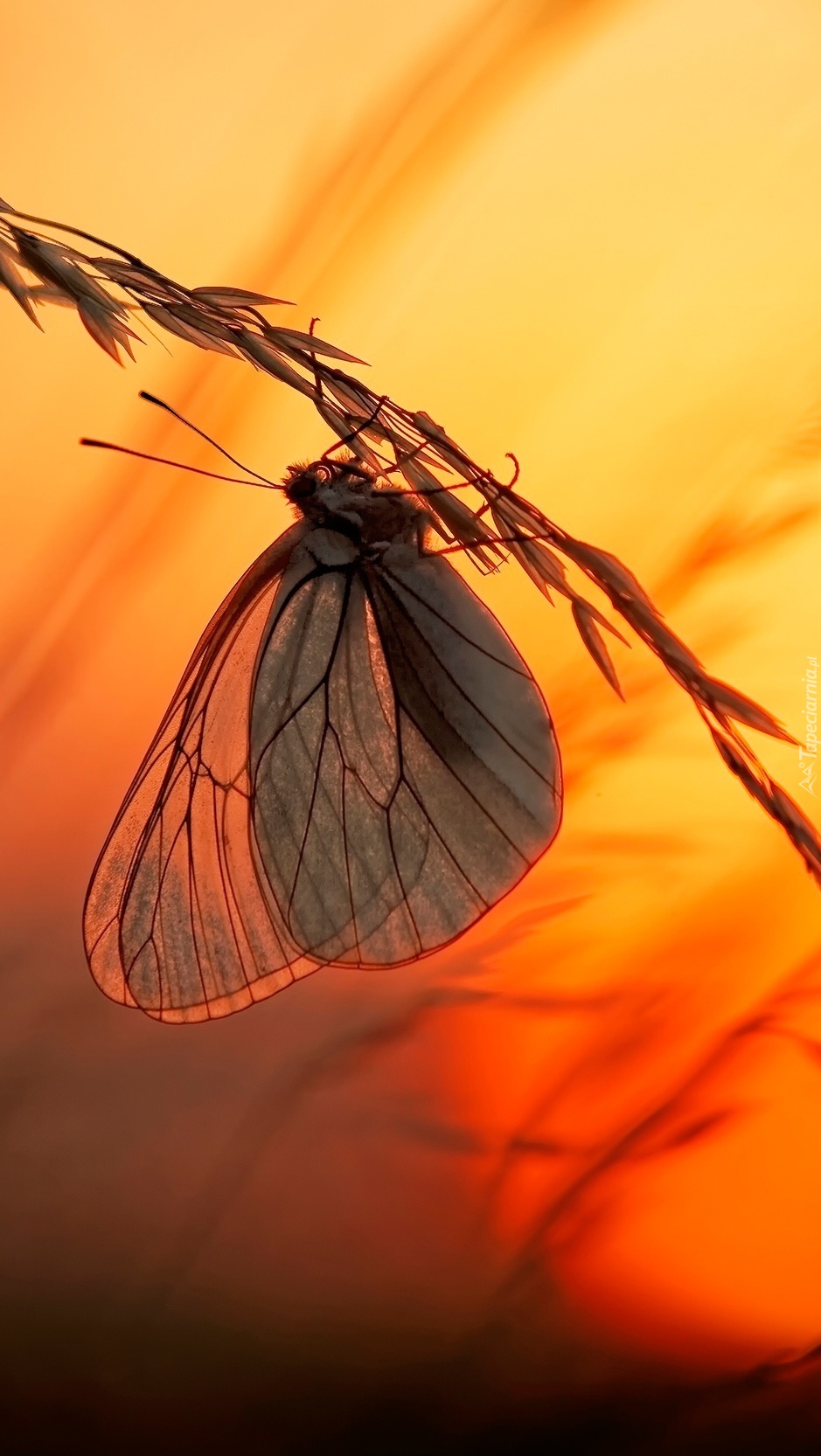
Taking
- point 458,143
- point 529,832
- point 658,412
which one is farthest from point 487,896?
point 458,143

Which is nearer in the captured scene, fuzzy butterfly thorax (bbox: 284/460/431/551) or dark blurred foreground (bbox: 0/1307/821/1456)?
fuzzy butterfly thorax (bbox: 284/460/431/551)

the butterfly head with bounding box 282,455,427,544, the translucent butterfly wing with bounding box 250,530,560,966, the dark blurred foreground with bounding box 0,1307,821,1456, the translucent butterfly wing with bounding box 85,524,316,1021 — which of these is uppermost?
the butterfly head with bounding box 282,455,427,544

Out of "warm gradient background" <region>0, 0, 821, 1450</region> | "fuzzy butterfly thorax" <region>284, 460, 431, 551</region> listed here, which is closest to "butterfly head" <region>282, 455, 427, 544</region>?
"fuzzy butterfly thorax" <region>284, 460, 431, 551</region>

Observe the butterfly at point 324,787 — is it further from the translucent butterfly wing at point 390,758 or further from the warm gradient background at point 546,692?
the warm gradient background at point 546,692

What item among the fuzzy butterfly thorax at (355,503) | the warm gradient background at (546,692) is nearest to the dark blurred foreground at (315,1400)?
the warm gradient background at (546,692)

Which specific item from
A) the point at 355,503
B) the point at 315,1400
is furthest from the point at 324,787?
the point at 315,1400

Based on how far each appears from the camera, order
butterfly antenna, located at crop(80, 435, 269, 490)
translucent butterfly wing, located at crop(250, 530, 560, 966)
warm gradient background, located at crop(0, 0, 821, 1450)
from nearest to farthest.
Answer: butterfly antenna, located at crop(80, 435, 269, 490) < translucent butterfly wing, located at crop(250, 530, 560, 966) < warm gradient background, located at crop(0, 0, 821, 1450)

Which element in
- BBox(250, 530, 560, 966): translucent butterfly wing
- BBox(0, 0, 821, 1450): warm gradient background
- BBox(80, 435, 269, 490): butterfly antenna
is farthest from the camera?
BBox(0, 0, 821, 1450): warm gradient background

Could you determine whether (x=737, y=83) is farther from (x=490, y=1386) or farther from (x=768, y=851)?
(x=490, y=1386)

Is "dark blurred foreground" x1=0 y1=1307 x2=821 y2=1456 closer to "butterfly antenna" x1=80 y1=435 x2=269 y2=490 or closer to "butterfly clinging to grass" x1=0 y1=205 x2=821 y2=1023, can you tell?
"butterfly clinging to grass" x1=0 y1=205 x2=821 y2=1023
